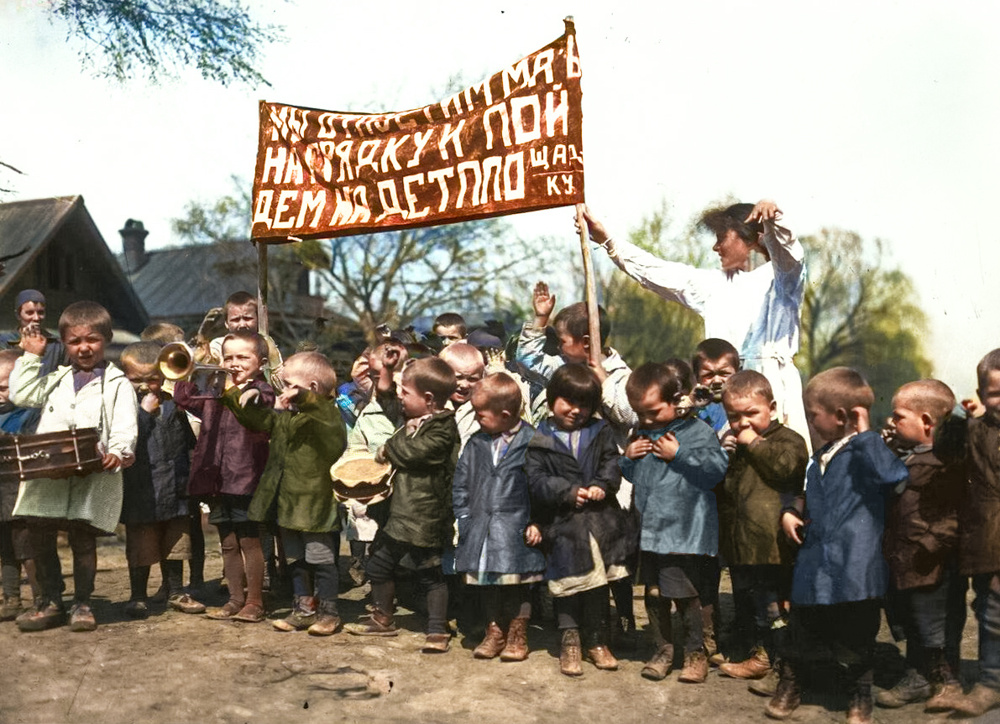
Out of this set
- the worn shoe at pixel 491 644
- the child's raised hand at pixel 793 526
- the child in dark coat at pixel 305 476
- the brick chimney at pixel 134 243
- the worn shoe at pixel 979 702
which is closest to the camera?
the worn shoe at pixel 979 702

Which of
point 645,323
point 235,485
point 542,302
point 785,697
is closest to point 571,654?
point 785,697

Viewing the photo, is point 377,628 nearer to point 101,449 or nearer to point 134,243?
point 101,449

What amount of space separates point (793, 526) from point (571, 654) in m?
1.30

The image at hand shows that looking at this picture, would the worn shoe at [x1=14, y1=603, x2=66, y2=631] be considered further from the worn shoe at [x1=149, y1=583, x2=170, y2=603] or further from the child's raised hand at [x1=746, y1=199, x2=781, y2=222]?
the child's raised hand at [x1=746, y1=199, x2=781, y2=222]

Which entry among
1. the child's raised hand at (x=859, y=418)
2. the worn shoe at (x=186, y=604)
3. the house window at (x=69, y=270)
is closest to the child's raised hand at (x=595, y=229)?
the child's raised hand at (x=859, y=418)

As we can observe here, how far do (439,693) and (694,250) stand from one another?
112 ft

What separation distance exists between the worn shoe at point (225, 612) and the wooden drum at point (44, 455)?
130 centimetres

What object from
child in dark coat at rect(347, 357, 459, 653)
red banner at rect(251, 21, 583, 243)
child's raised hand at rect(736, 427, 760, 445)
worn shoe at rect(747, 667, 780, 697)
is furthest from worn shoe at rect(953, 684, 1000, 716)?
red banner at rect(251, 21, 583, 243)

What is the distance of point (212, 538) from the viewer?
35.9ft

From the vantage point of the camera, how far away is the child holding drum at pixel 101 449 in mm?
5977

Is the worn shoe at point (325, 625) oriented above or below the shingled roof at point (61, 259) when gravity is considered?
below

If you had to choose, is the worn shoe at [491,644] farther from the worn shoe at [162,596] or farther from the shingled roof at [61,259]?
the shingled roof at [61,259]

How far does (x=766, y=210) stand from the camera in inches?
216

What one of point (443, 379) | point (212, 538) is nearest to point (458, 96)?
point (443, 379)
